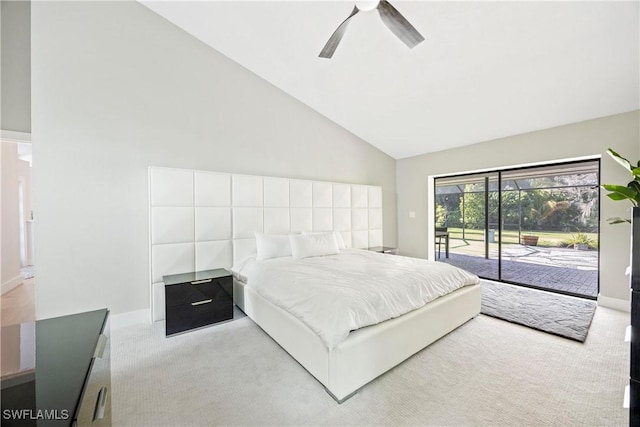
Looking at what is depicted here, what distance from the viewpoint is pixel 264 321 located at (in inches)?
103

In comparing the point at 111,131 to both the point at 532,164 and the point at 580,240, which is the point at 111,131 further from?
the point at 580,240

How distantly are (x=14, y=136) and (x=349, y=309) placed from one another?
3.68 metres

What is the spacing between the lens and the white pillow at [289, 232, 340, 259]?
3434 millimetres

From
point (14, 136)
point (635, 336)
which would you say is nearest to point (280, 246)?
point (14, 136)

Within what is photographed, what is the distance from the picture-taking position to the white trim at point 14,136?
250 cm

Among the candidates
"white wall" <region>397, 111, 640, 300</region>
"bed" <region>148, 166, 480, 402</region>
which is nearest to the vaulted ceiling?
"white wall" <region>397, 111, 640, 300</region>

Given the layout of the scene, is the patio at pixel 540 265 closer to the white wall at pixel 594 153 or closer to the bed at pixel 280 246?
the white wall at pixel 594 153

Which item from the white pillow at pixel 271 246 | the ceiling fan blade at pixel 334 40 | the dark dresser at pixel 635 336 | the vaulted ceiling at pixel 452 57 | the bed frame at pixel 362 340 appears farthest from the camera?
the white pillow at pixel 271 246

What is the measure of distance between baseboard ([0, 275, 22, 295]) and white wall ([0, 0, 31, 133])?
2.80 m

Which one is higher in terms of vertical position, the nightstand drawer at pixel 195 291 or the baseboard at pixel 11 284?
the nightstand drawer at pixel 195 291

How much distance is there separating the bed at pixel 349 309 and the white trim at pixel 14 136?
2.59 m

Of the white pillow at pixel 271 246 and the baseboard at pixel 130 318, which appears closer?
the baseboard at pixel 130 318

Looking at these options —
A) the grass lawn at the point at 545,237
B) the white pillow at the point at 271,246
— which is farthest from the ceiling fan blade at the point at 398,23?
the grass lawn at the point at 545,237

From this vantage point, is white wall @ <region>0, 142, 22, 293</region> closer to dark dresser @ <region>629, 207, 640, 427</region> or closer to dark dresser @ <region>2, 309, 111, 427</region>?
dark dresser @ <region>2, 309, 111, 427</region>
